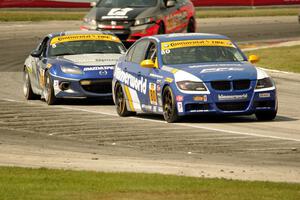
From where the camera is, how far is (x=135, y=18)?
32.8 m

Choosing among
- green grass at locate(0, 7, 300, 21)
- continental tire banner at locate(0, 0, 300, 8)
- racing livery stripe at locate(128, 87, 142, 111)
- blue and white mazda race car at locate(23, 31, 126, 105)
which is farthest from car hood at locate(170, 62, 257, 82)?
continental tire banner at locate(0, 0, 300, 8)

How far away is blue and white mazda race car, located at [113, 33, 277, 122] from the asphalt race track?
0.26 m

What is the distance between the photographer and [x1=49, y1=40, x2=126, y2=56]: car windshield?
23.4m

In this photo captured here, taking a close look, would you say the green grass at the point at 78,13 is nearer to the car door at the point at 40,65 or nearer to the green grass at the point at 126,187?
the car door at the point at 40,65

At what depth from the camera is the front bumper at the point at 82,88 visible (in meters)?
22.1

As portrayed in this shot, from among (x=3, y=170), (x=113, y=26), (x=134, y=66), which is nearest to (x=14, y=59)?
(x=113, y=26)

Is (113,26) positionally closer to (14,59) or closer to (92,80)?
(14,59)

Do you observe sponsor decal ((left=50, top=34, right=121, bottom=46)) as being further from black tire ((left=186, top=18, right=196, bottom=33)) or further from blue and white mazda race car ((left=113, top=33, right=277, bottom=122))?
black tire ((left=186, top=18, right=196, bottom=33))

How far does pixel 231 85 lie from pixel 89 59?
502 cm

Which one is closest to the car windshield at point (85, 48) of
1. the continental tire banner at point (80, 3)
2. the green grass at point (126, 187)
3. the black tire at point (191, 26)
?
the green grass at point (126, 187)

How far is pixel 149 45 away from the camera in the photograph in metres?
20.1

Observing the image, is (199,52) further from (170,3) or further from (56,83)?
(170,3)

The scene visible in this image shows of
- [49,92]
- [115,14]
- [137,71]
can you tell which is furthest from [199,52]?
[115,14]

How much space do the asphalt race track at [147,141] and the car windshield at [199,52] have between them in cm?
94
